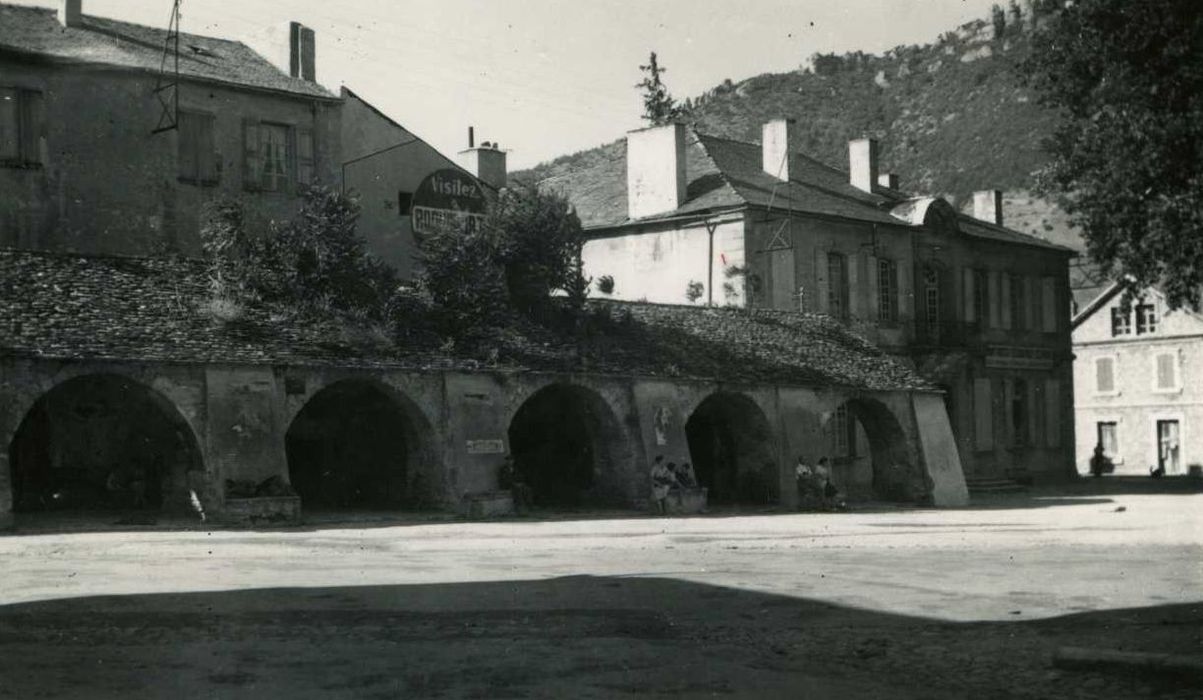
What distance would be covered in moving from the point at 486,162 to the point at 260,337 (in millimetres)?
16949

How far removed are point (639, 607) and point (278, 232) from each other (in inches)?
650

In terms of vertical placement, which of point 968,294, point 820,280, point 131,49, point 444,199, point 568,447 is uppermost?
point 131,49

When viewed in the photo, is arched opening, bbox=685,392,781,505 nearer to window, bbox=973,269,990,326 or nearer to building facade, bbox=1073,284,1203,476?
window, bbox=973,269,990,326

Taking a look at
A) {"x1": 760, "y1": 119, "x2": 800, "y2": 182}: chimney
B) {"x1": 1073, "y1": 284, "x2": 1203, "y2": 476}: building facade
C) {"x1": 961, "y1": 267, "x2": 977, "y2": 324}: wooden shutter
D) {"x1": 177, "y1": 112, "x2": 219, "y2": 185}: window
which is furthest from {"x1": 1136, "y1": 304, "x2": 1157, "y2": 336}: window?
{"x1": 177, "y1": 112, "x2": 219, "y2": 185}: window

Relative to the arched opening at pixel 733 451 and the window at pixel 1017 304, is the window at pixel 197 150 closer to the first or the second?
the arched opening at pixel 733 451

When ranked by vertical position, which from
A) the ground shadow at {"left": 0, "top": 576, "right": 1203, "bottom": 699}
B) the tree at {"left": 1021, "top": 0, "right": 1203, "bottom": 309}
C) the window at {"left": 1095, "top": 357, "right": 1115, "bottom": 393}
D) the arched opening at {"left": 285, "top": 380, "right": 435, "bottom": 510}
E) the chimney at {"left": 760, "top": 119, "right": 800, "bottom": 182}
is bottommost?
the ground shadow at {"left": 0, "top": 576, "right": 1203, "bottom": 699}

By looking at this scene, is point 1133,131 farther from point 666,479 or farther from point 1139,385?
point 1139,385

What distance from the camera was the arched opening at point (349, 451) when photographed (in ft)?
92.1

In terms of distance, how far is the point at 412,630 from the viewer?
11.1m

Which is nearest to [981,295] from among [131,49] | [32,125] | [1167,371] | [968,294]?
[968,294]

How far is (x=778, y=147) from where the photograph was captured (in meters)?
43.0

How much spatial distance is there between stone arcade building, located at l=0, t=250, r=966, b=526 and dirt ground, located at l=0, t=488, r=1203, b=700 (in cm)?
335

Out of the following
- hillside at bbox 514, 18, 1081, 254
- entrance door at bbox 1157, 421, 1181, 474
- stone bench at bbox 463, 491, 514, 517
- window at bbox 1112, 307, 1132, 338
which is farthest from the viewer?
hillside at bbox 514, 18, 1081, 254

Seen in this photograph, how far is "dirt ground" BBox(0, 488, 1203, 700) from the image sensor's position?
904 centimetres
